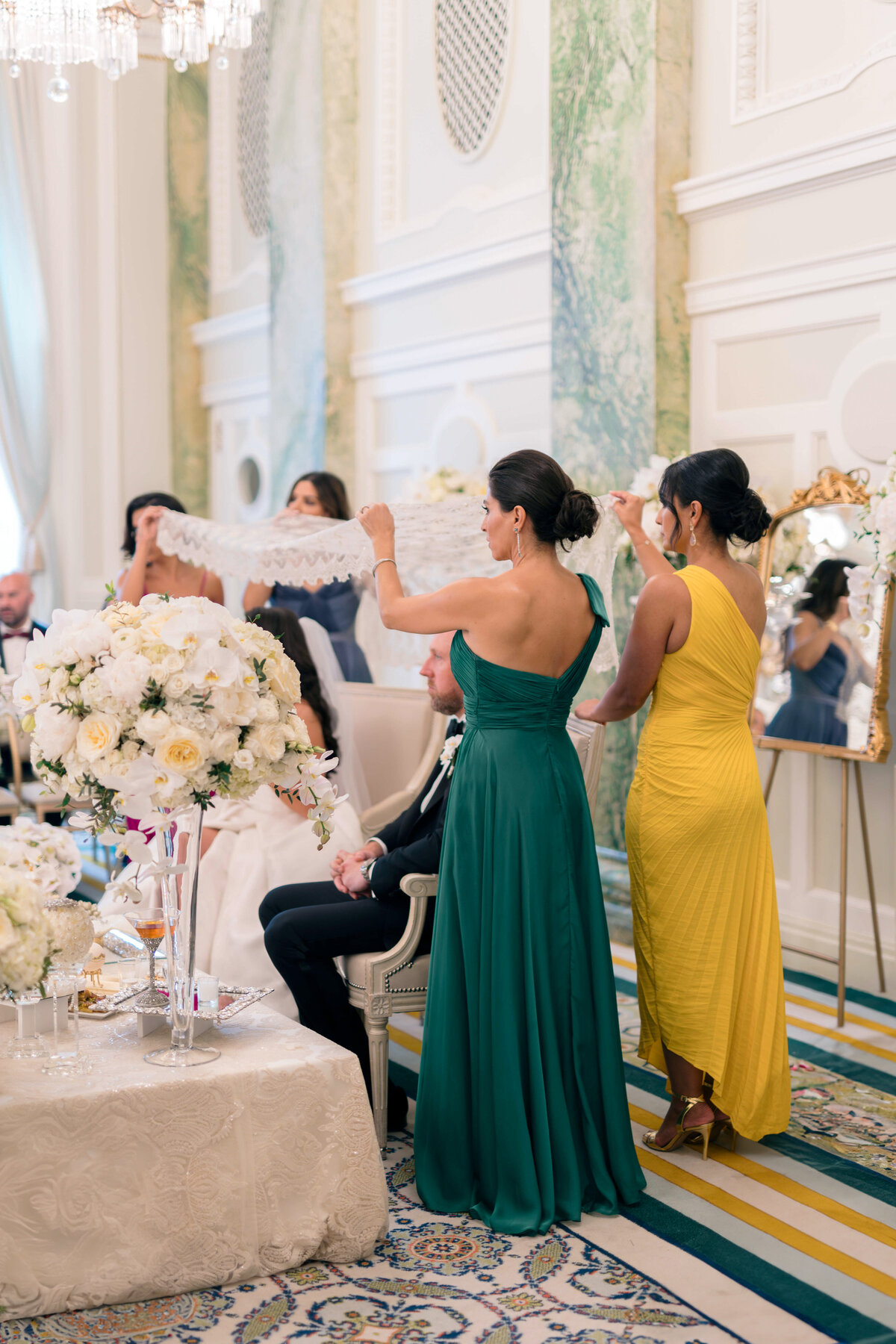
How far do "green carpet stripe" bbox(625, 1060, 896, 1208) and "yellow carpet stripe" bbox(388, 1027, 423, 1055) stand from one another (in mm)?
1305

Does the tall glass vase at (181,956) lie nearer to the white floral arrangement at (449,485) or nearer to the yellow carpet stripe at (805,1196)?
the yellow carpet stripe at (805,1196)

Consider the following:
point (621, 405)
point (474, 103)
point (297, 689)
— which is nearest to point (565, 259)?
point (621, 405)

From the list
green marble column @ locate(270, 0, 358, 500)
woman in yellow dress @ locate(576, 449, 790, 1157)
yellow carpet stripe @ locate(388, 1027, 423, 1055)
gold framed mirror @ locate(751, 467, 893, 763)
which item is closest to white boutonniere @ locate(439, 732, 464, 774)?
woman in yellow dress @ locate(576, 449, 790, 1157)

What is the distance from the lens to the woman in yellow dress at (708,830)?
144 inches

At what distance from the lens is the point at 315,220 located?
874cm

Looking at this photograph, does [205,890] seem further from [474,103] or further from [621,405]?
[474,103]

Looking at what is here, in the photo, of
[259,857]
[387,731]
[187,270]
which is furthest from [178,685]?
[187,270]

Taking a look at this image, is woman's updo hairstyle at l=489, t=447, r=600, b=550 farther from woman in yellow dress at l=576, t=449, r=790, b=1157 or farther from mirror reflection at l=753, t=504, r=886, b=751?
mirror reflection at l=753, t=504, r=886, b=751

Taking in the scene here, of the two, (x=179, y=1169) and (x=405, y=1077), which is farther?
(x=405, y=1077)

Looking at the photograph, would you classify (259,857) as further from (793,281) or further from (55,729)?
(793,281)

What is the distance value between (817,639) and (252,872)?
93.4 inches

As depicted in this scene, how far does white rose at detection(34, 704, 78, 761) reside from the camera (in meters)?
2.63

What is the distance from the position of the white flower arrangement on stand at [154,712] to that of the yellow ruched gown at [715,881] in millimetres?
1318

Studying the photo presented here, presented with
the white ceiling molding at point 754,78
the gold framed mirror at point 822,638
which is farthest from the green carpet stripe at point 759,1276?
the white ceiling molding at point 754,78
